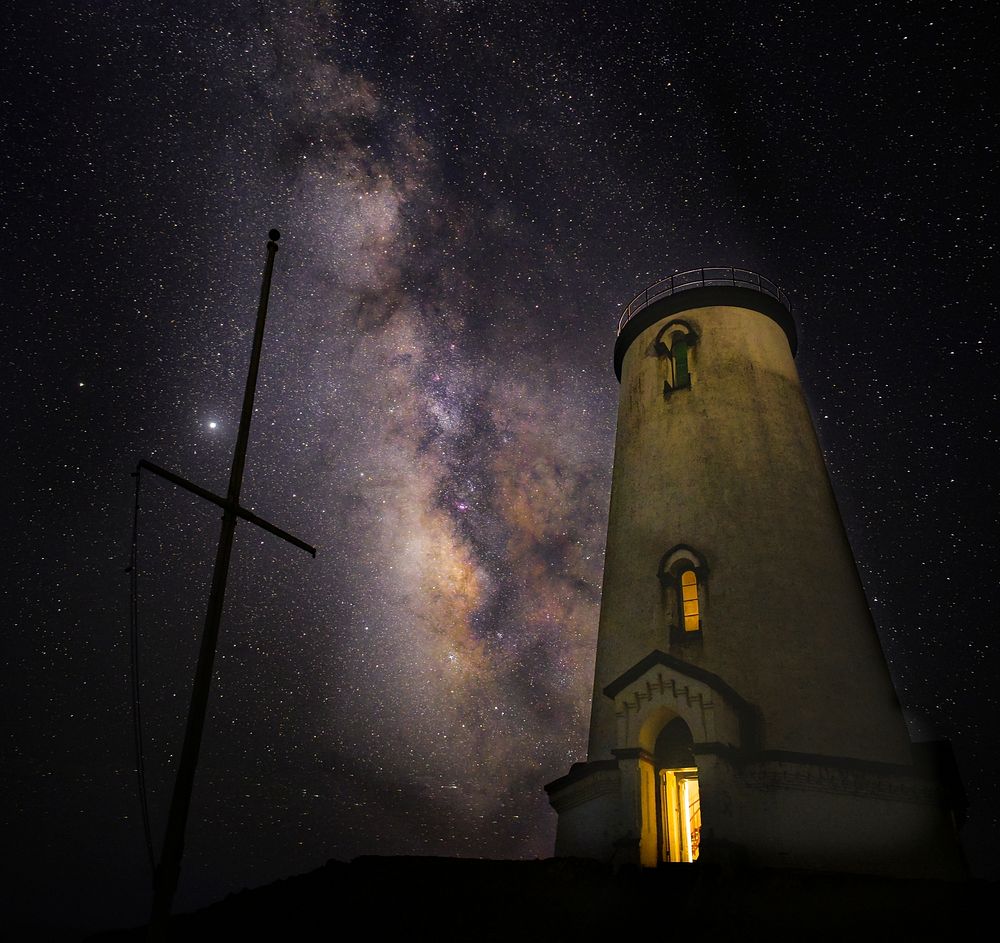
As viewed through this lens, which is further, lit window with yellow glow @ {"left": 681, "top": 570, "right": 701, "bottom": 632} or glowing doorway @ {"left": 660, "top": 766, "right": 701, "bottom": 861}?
lit window with yellow glow @ {"left": 681, "top": 570, "right": 701, "bottom": 632}

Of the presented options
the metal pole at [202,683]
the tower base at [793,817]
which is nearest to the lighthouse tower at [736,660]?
the tower base at [793,817]

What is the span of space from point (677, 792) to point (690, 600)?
3.68m

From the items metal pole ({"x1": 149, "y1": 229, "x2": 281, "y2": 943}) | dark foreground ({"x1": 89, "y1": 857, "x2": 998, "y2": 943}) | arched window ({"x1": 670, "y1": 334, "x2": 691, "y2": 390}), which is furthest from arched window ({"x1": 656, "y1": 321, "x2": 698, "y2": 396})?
dark foreground ({"x1": 89, "y1": 857, "x2": 998, "y2": 943})

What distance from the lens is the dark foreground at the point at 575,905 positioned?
10047mm

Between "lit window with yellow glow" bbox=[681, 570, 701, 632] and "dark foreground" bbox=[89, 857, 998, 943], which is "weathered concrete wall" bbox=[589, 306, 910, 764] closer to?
"lit window with yellow glow" bbox=[681, 570, 701, 632]

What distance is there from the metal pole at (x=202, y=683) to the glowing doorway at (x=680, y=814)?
27.8 ft

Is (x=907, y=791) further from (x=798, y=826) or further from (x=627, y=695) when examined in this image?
(x=627, y=695)

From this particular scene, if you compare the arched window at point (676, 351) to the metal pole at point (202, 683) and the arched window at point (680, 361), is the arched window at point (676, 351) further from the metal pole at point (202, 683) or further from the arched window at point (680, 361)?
the metal pole at point (202, 683)

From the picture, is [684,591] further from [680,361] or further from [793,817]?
[680,361]

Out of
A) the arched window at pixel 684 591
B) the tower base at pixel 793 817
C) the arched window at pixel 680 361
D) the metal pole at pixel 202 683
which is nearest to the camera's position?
the metal pole at pixel 202 683

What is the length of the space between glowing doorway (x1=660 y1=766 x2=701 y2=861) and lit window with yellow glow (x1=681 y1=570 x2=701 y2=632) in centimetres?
268

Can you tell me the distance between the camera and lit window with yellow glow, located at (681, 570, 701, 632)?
15103 mm

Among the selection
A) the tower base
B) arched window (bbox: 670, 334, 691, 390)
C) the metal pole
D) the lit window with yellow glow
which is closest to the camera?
the metal pole

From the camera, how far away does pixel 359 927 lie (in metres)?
12.7
